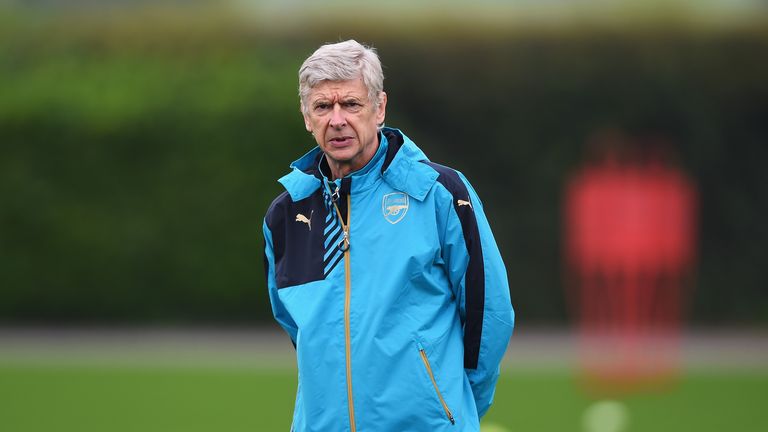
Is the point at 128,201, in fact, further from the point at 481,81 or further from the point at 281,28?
the point at 481,81

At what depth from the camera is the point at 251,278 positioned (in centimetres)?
1346

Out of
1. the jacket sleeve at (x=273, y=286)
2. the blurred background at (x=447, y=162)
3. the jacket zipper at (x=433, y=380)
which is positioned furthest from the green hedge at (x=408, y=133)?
the jacket zipper at (x=433, y=380)

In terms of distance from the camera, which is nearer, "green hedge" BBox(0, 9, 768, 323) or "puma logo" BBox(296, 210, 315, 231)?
"puma logo" BBox(296, 210, 315, 231)

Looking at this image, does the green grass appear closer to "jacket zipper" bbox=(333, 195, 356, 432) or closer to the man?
the man

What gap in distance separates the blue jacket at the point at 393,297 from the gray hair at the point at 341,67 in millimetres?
229

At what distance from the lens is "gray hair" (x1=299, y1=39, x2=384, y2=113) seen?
3.52m

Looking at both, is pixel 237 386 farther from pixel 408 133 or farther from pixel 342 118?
pixel 342 118

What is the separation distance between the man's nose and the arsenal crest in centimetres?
25

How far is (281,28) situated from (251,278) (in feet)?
10.9

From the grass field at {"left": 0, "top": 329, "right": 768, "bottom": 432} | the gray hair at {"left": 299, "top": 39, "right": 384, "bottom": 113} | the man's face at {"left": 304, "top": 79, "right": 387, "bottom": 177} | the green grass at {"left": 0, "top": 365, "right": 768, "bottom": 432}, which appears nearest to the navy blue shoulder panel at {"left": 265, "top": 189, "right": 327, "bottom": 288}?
the man's face at {"left": 304, "top": 79, "right": 387, "bottom": 177}

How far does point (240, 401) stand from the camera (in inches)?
383

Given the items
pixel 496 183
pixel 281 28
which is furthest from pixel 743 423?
pixel 281 28

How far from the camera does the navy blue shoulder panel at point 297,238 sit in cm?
358

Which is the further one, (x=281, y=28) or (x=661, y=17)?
(x=281, y=28)
